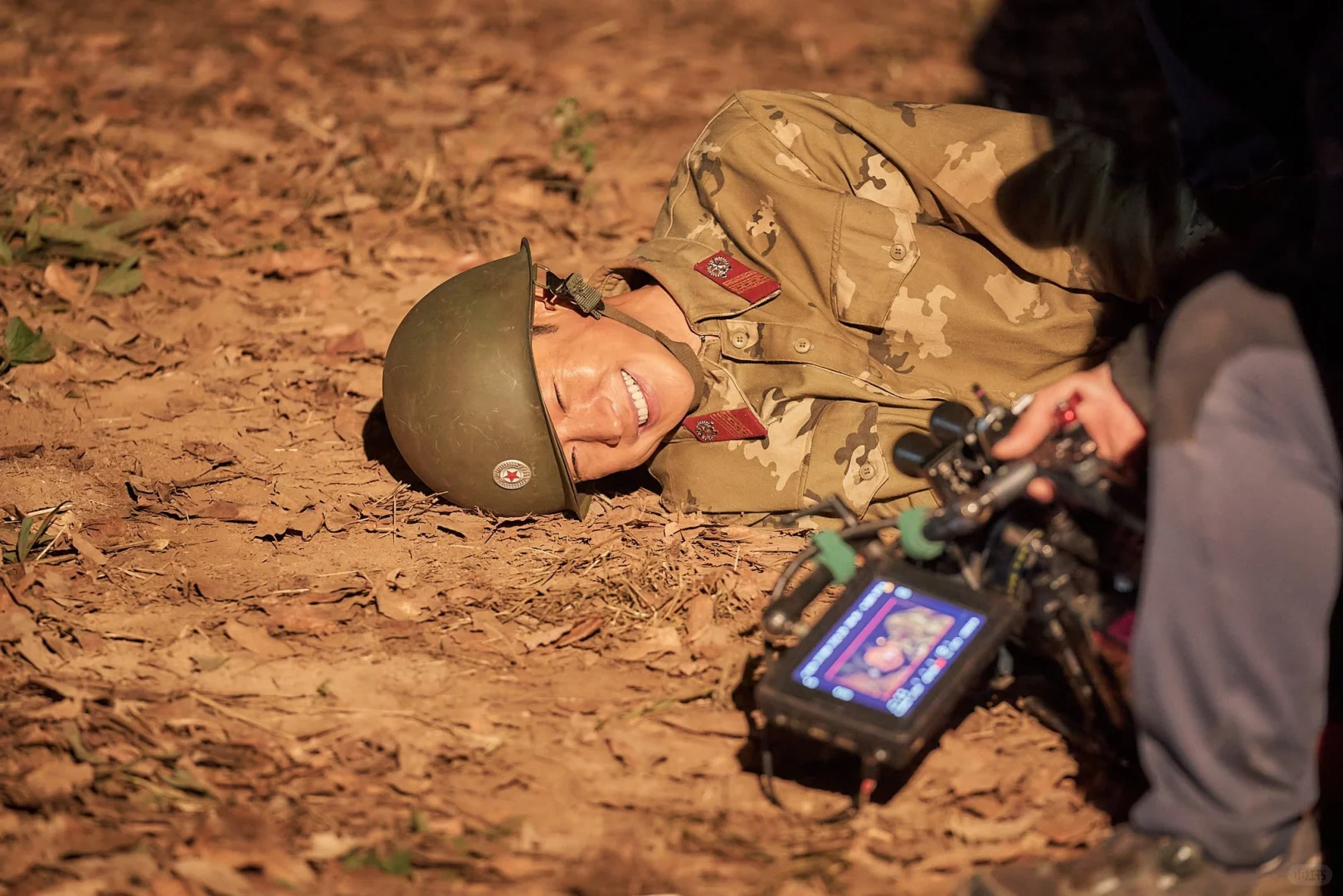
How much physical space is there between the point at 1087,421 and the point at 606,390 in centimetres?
167

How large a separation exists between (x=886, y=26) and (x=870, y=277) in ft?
14.2

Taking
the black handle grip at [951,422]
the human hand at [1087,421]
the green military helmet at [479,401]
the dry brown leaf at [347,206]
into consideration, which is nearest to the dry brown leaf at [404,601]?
the green military helmet at [479,401]

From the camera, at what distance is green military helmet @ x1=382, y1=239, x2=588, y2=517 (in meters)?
4.09

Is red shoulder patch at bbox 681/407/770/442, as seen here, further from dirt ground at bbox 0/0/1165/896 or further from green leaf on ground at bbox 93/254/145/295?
green leaf on ground at bbox 93/254/145/295

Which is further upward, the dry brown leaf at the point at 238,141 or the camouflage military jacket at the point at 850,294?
the camouflage military jacket at the point at 850,294

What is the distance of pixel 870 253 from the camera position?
4219 millimetres

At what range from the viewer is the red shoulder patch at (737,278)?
4.31 meters

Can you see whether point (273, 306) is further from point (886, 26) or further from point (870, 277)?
point (886, 26)

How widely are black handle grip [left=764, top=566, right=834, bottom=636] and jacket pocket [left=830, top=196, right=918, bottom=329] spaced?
1510 mm

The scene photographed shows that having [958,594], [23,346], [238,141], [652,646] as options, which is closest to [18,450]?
[23,346]

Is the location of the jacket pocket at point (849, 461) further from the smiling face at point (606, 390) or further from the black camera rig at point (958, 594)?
the black camera rig at point (958, 594)

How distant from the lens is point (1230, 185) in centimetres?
345

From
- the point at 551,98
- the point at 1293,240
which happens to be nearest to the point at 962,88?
the point at 551,98

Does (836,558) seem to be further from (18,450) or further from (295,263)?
(295,263)
